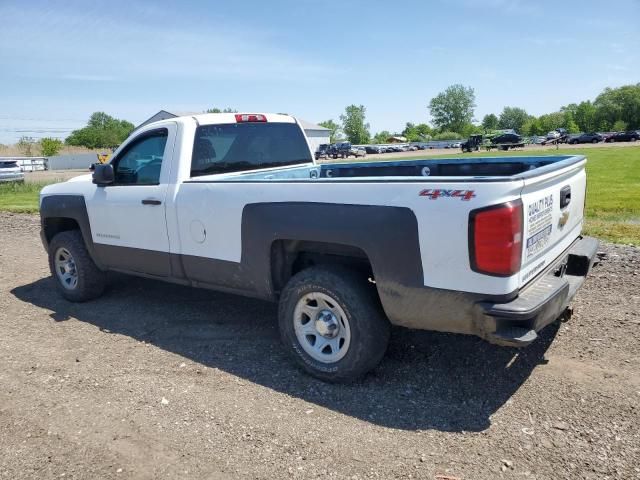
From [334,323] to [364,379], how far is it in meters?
0.47

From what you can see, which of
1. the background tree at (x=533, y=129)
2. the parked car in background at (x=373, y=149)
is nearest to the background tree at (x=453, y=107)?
the background tree at (x=533, y=129)

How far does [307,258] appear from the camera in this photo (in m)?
3.90

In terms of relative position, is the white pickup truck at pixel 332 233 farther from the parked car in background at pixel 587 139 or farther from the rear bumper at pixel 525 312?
the parked car in background at pixel 587 139

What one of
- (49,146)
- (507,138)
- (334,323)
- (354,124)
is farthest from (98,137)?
(334,323)

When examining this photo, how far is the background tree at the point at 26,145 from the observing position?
89938 mm

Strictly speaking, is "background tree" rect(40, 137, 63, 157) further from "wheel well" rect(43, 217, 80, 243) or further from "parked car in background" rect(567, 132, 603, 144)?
"wheel well" rect(43, 217, 80, 243)

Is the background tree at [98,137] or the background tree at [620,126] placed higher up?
the background tree at [98,137]

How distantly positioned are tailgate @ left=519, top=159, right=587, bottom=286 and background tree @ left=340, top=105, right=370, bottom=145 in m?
129

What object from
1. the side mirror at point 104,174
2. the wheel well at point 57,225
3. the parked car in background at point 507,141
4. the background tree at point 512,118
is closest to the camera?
the side mirror at point 104,174

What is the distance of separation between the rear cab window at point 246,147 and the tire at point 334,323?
160 cm

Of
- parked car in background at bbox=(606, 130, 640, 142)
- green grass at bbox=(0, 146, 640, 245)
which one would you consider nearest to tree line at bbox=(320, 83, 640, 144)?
parked car in background at bbox=(606, 130, 640, 142)

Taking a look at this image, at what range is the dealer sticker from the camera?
2969mm

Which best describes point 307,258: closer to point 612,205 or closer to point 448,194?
point 448,194

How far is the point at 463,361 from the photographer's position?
3.86 m
